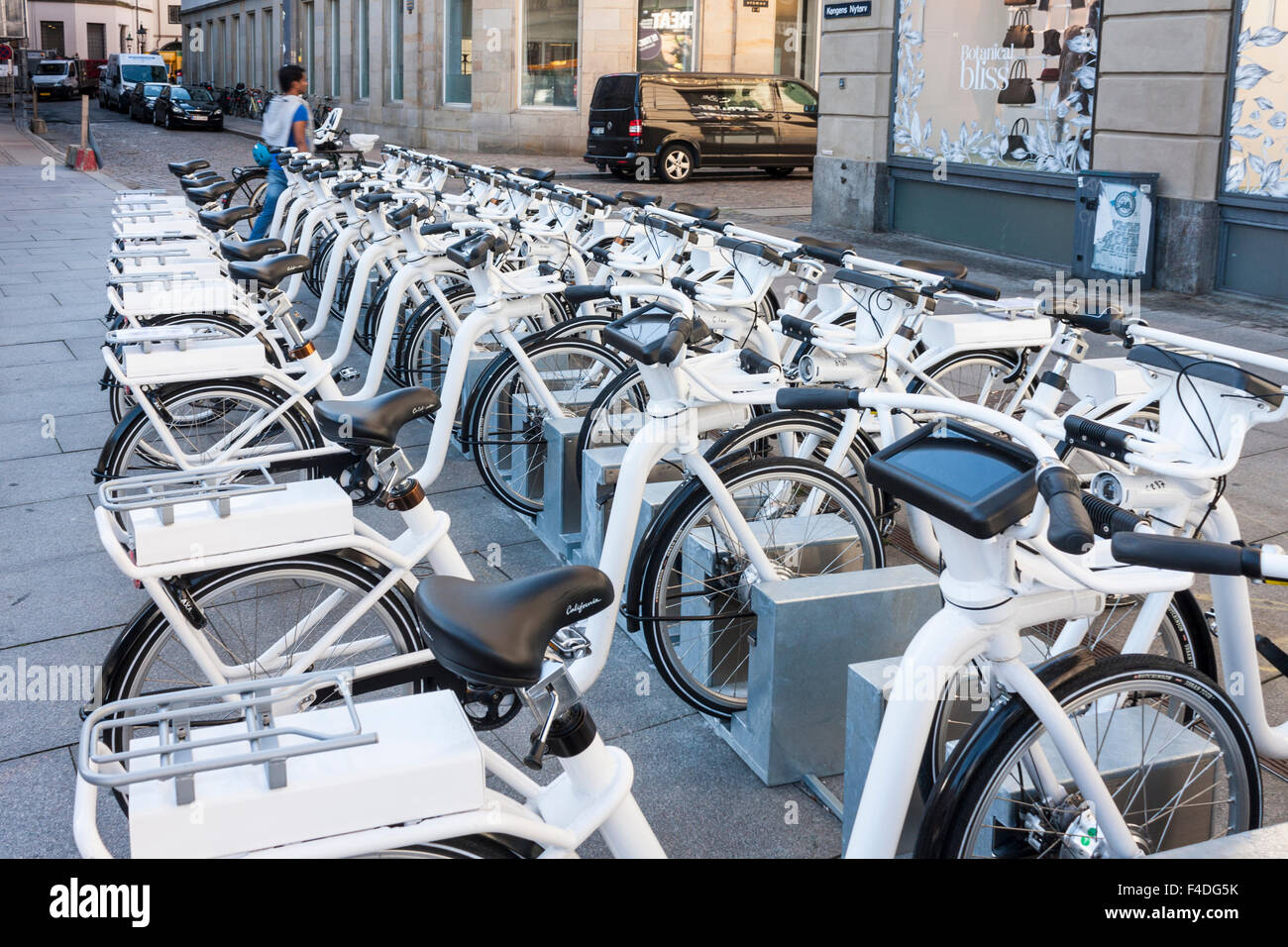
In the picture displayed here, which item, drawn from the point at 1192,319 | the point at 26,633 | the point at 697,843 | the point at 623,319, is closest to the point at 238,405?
the point at 26,633

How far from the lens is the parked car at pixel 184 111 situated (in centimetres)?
3631

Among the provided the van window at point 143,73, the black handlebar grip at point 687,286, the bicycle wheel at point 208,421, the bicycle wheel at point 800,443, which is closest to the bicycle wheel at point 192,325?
the bicycle wheel at point 208,421

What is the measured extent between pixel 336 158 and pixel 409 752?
10.3 metres

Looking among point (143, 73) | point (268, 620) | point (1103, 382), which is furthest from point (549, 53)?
point (268, 620)

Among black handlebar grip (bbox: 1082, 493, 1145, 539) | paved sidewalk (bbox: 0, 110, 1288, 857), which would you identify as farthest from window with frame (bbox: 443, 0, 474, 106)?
black handlebar grip (bbox: 1082, 493, 1145, 539)

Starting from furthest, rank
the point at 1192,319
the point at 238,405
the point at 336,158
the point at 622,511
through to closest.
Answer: the point at 336,158 < the point at 1192,319 < the point at 238,405 < the point at 622,511

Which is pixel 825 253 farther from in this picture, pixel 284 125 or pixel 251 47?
pixel 251 47

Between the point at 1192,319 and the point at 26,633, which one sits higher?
the point at 1192,319

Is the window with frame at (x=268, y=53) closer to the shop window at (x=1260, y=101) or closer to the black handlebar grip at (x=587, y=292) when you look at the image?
the shop window at (x=1260, y=101)

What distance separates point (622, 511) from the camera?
3.34 meters

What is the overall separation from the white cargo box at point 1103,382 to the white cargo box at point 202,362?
2.69m

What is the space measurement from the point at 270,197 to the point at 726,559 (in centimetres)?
780

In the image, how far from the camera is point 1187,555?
1.69 metres
